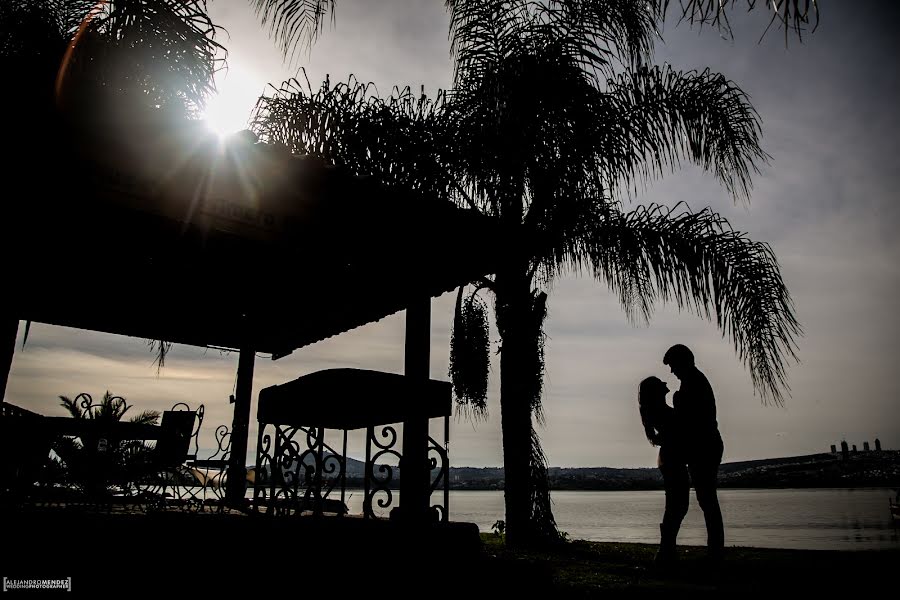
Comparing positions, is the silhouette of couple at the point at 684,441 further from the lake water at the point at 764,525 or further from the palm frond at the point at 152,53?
the palm frond at the point at 152,53

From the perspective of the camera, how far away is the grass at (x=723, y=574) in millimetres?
3568

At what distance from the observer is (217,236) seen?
194 inches

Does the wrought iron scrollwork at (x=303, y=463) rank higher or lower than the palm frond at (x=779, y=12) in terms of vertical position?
lower

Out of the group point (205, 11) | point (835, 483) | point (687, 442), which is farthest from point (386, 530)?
point (835, 483)

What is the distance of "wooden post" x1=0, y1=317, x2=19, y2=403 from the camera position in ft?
20.9

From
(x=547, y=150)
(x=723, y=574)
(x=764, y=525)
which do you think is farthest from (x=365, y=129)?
(x=764, y=525)

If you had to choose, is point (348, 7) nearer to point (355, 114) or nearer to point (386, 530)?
point (386, 530)

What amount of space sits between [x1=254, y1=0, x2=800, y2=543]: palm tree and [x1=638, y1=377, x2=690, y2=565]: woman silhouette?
2727mm

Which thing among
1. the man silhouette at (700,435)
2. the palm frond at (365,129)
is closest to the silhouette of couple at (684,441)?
the man silhouette at (700,435)

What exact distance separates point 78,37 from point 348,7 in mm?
4423

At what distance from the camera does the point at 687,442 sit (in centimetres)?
443

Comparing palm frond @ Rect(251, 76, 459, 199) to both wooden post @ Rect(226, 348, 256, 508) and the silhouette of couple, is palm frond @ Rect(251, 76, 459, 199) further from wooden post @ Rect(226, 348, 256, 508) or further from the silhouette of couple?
the silhouette of couple

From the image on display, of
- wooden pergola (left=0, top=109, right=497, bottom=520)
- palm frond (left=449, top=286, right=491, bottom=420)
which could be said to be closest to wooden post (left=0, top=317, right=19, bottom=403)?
wooden pergola (left=0, top=109, right=497, bottom=520)

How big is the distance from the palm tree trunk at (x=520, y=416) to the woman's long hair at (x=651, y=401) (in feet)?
10.6
